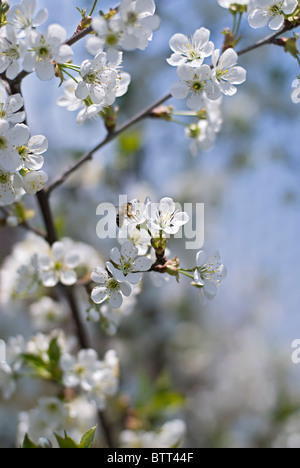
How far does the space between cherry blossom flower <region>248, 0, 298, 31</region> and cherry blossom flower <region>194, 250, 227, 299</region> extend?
37 cm

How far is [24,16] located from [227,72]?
0.31 m

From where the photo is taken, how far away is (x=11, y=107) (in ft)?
2.22

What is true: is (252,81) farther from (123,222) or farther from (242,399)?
(123,222)

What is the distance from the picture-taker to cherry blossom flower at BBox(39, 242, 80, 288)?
0.93 meters

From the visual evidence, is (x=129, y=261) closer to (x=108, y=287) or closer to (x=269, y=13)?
(x=108, y=287)

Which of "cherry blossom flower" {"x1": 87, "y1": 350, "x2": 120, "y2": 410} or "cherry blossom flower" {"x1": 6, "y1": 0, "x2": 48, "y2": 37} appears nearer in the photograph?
"cherry blossom flower" {"x1": 6, "y1": 0, "x2": 48, "y2": 37}

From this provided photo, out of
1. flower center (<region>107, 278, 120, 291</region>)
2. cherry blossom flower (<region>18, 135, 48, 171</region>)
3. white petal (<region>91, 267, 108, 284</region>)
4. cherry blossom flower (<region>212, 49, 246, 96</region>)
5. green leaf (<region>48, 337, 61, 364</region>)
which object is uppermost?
cherry blossom flower (<region>212, 49, 246, 96</region>)

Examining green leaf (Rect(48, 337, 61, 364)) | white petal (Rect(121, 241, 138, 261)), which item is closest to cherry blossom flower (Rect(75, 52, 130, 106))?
white petal (Rect(121, 241, 138, 261))

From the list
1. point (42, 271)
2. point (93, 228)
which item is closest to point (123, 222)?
point (42, 271)

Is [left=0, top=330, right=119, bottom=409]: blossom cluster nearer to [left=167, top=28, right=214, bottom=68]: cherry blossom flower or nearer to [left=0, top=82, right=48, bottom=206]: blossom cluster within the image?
[left=0, top=82, right=48, bottom=206]: blossom cluster

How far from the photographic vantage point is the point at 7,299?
1.24 m

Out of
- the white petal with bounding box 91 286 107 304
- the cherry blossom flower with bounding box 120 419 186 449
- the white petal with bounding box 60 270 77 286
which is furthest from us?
the cherry blossom flower with bounding box 120 419 186 449

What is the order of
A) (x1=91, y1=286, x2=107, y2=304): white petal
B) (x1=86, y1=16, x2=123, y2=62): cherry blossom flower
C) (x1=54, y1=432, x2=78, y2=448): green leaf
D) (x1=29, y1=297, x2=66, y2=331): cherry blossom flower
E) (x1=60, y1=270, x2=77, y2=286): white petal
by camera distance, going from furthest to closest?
(x1=29, y1=297, x2=66, y2=331): cherry blossom flower → (x1=60, y1=270, x2=77, y2=286): white petal → (x1=54, y1=432, x2=78, y2=448): green leaf → (x1=91, y1=286, x2=107, y2=304): white petal → (x1=86, y1=16, x2=123, y2=62): cherry blossom flower

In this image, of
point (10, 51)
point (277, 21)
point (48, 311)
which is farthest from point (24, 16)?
point (48, 311)
